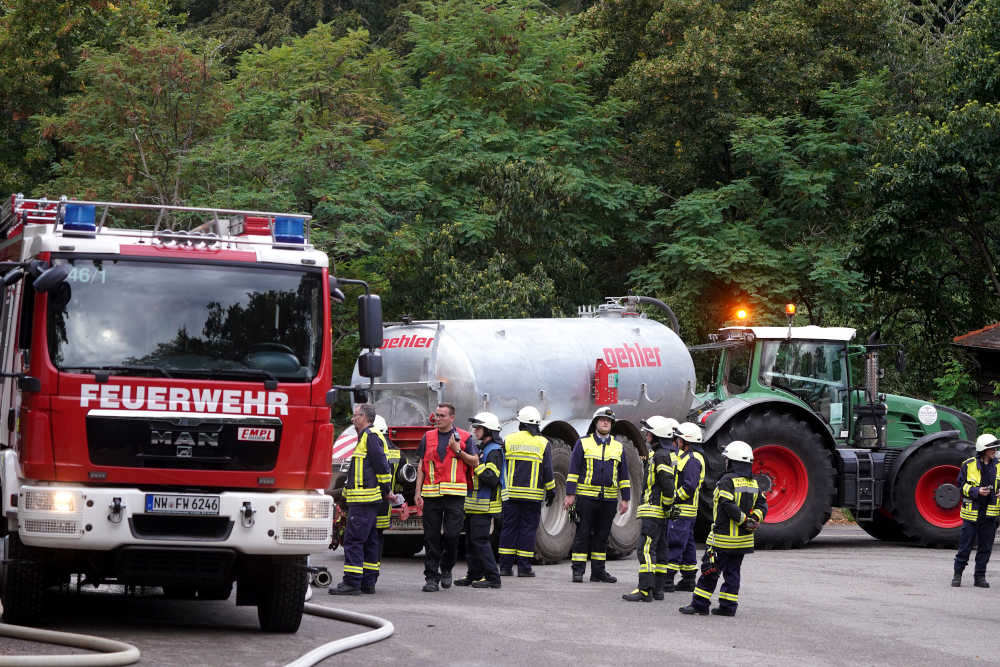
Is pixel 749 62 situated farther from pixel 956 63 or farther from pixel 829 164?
pixel 956 63

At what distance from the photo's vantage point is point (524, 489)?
15523 millimetres

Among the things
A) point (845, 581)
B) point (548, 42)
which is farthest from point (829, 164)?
point (845, 581)

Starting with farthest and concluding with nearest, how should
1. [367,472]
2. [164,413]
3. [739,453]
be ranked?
[367,472] < [739,453] < [164,413]

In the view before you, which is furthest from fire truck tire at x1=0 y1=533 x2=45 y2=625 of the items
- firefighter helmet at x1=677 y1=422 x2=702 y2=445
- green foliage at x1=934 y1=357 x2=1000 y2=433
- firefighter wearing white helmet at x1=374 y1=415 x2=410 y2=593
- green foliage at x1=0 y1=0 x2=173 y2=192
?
green foliage at x1=0 y1=0 x2=173 y2=192

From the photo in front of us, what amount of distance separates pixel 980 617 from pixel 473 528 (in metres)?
5.05

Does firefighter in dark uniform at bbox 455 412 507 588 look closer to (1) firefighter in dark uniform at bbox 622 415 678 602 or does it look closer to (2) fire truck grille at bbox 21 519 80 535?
(1) firefighter in dark uniform at bbox 622 415 678 602

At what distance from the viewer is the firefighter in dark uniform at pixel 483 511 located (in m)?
14.4

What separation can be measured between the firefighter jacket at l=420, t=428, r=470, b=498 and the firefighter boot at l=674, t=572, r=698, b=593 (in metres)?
2.53

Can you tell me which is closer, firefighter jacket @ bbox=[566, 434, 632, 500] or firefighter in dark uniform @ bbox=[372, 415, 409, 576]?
firefighter in dark uniform @ bbox=[372, 415, 409, 576]

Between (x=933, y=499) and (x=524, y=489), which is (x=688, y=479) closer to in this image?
(x=524, y=489)

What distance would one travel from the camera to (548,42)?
32.3 meters

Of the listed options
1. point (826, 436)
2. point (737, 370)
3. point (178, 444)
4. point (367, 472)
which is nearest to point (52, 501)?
point (178, 444)

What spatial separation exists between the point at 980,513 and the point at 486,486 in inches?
231

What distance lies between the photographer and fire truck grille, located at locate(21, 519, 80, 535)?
9.77 meters
